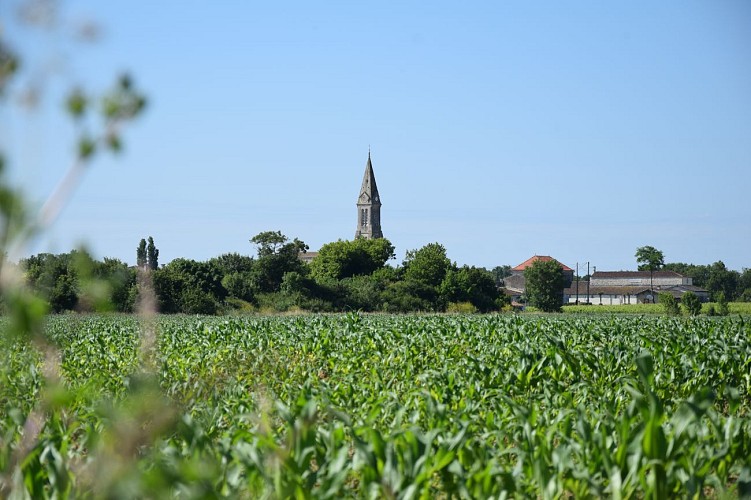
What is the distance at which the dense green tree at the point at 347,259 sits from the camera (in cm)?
10625

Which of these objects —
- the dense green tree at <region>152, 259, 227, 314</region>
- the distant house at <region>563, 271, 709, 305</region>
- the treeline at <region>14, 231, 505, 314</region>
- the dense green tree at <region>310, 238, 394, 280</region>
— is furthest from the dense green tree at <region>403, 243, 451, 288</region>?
the distant house at <region>563, 271, 709, 305</region>

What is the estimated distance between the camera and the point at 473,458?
248 inches

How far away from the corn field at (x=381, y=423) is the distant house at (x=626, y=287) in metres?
121

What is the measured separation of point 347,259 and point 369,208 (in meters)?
74.0

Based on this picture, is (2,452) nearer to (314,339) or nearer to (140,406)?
(140,406)

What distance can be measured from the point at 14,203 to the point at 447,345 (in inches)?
605

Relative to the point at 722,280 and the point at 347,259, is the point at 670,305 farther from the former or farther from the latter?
the point at 722,280

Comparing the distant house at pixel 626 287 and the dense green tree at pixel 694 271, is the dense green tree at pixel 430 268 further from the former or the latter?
the dense green tree at pixel 694 271

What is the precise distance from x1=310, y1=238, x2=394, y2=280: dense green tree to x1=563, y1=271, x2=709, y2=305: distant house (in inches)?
1542

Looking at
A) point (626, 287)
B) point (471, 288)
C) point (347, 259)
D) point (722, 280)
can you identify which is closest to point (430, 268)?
point (471, 288)

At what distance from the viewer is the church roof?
593 feet

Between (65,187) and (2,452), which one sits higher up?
(65,187)

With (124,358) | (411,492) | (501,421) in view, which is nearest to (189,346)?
(124,358)

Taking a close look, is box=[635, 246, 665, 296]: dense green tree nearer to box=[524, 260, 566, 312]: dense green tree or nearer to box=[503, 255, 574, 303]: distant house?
box=[503, 255, 574, 303]: distant house
